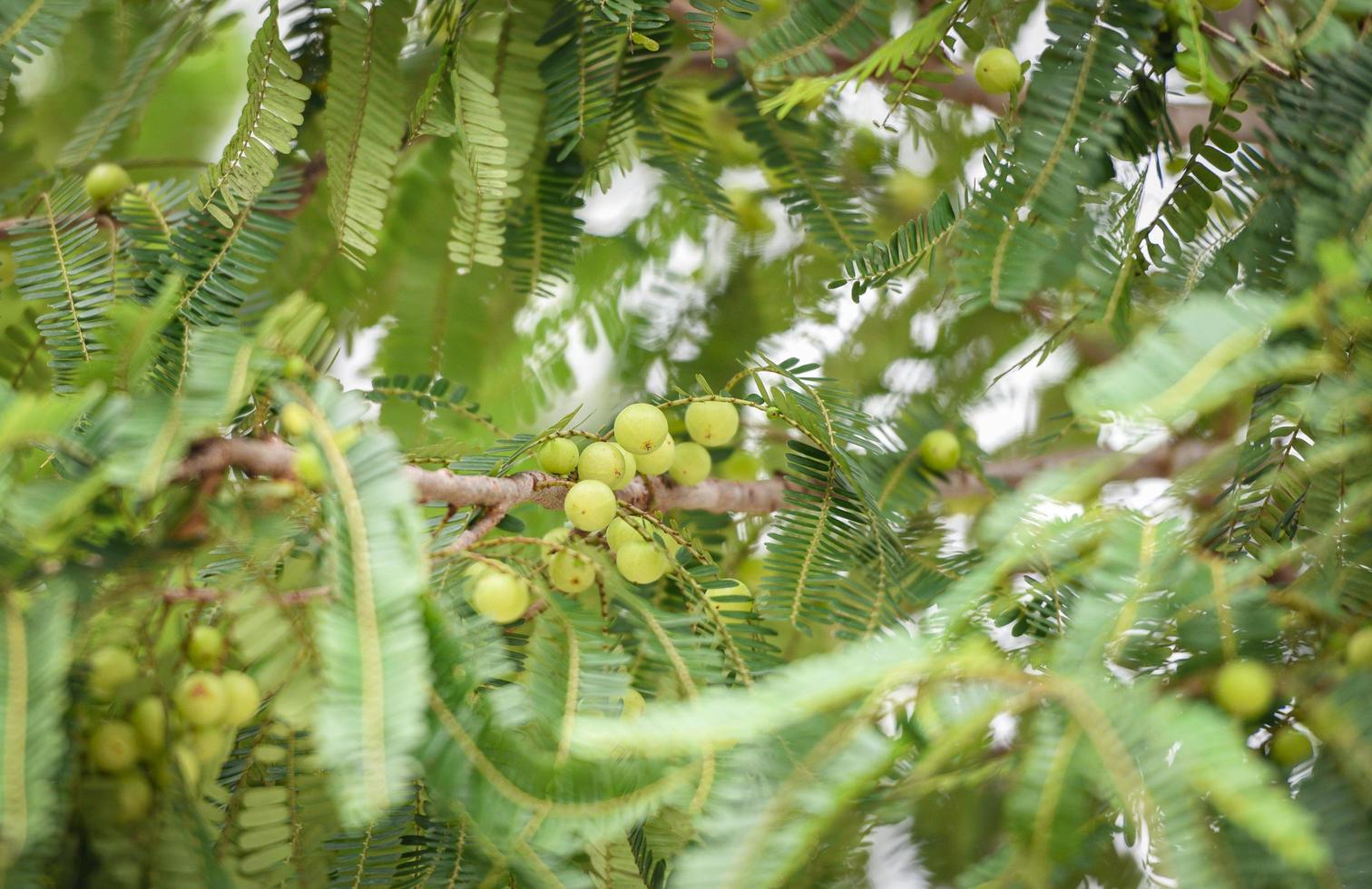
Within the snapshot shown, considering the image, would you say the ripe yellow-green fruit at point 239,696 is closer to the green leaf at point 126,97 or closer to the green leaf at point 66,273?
the green leaf at point 66,273

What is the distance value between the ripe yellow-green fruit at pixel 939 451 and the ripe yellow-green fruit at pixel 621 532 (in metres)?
0.29

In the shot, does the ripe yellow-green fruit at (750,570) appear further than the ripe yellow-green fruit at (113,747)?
Yes

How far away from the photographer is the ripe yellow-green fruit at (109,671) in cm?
39

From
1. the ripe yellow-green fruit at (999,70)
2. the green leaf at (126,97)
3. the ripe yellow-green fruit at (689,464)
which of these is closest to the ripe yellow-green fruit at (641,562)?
the ripe yellow-green fruit at (689,464)

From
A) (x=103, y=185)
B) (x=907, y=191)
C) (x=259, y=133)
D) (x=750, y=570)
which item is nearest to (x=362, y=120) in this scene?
(x=259, y=133)

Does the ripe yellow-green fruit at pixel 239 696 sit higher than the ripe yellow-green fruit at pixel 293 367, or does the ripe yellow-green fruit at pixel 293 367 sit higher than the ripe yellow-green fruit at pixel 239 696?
the ripe yellow-green fruit at pixel 293 367

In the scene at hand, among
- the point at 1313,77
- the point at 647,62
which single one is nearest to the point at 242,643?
the point at 647,62

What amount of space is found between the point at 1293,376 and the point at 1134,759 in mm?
236

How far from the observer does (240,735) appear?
0.47 meters

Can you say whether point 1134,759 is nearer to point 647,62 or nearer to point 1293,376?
point 1293,376

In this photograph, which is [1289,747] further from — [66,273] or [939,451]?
[66,273]

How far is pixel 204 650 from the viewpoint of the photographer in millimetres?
422

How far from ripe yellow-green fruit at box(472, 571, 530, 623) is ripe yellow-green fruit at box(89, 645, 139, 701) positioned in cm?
13

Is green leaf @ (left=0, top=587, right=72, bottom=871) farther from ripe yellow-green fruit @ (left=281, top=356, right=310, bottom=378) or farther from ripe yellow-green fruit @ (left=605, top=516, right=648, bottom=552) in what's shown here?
ripe yellow-green fruit @ (left=605, top=516, right=648, bottom=552)
